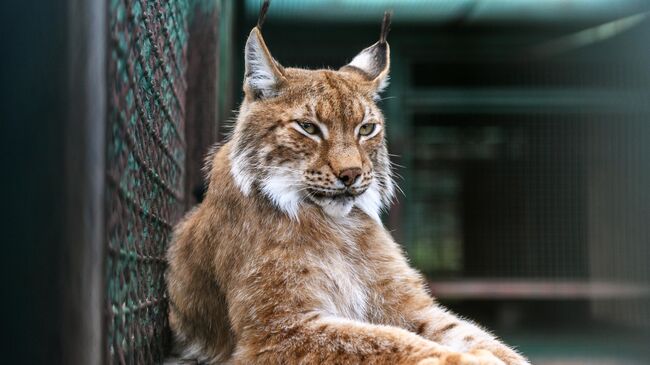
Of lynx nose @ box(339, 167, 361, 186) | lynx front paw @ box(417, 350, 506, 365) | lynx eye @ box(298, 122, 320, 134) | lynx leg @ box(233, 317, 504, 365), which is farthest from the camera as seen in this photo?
lynx eye @ box(298, 122, 320, 134)

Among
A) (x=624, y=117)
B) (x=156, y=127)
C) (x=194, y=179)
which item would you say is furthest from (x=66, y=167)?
(x=624, y=117)

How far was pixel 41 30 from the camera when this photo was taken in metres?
1.36

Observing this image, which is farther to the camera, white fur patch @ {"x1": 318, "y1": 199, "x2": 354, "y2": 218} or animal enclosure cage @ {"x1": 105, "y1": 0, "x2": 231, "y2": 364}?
white fur patch @ {"x1": 318, "y1": 199, "x2": 354, "y2": 218}

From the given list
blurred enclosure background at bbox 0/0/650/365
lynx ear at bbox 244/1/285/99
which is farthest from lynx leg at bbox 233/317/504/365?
blurred enclosure background at bbox 0/0/650/365

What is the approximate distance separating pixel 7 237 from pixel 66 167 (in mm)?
163

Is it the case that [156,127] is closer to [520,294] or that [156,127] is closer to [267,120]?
[267,120]

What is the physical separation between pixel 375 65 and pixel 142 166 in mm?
1127

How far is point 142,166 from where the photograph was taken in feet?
7.98

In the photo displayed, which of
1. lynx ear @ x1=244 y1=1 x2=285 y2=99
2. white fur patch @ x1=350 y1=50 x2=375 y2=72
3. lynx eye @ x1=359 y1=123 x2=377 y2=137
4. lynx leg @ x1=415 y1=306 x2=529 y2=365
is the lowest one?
lynx leg @ x1=415 y1=306 x2=529 y2=365

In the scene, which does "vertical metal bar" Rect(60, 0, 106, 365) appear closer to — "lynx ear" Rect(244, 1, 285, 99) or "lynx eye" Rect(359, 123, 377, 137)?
"lynx ear" Rect(244, 1, 285, 99)

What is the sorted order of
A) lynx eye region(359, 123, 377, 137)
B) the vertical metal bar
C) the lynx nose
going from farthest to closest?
lynx eye region(359, 123, 377, 137) < the lynx nose < the vertical metal bar

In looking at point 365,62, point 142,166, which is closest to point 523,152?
point 365,62

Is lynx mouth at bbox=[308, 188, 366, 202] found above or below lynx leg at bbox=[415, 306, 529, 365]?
above

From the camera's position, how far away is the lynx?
94.1 inches
